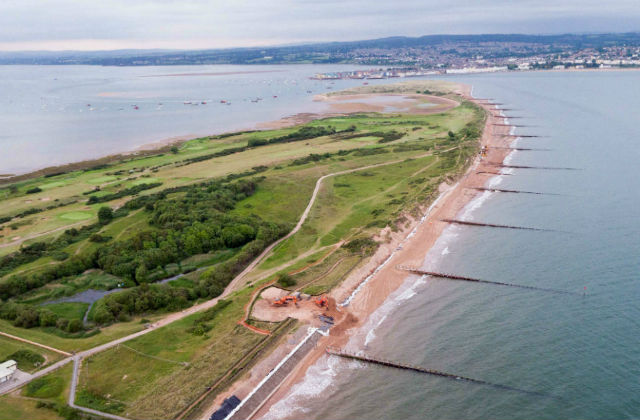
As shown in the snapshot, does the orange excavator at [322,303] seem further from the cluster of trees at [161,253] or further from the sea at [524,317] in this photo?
the cluster of trees at [161,253]

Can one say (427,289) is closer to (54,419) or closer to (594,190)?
(54,419)

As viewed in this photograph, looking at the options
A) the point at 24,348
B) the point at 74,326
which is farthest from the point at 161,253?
the point at 24,348

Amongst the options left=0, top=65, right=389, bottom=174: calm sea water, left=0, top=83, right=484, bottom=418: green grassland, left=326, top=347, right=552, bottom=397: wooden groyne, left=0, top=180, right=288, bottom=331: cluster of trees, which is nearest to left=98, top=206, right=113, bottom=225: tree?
left=0, top=180, right=288, bottom=331: cluster of trees

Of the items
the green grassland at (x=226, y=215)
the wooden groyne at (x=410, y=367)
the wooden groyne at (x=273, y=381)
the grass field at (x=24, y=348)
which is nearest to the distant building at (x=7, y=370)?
the grass field at (x=24, y=348)

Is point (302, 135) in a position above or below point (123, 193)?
above

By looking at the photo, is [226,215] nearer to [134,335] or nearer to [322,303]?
[322,303]

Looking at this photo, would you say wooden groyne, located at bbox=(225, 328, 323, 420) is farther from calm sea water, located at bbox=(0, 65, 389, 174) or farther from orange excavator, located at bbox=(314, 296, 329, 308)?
calm sea water, located at bbox=(0, 65, 389, 174)

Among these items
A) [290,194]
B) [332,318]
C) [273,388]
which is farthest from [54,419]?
[290,194]
